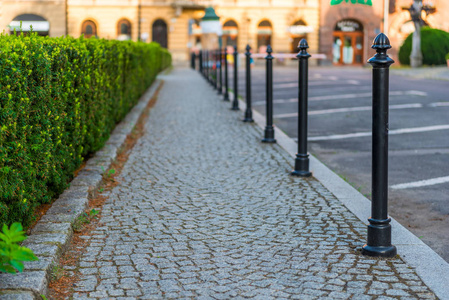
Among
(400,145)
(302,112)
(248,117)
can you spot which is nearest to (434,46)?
(248,117)

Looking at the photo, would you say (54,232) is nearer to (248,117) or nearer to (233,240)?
(233,240)

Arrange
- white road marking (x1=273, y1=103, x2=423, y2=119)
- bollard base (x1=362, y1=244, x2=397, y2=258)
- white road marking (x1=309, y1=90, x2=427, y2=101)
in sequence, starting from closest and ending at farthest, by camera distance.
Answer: bollard base (x1=362, y1=244, x2=397, y2=258)
white road marking (x1=273, y1=103, x2=423, y2=119)
white road marking (x1=309, y1=90, x2=427, y2=101)

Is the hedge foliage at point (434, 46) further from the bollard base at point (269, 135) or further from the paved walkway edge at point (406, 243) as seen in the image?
the paved walkway edge at point (406, 243)

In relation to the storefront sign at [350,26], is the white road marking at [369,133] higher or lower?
lower

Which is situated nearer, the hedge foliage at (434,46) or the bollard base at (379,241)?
the bollard base at (379,241)

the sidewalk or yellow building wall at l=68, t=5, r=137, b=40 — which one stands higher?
yellow building wall at l=68, t=5, r=137, b=40

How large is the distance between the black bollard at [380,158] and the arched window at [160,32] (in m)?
44.8

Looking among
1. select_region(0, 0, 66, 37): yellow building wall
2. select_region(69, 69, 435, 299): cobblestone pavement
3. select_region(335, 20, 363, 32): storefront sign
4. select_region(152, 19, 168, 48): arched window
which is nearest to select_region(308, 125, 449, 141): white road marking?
select_region(69, 69, 435, 299): cobblestone pavement

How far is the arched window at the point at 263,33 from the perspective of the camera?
48.4 m

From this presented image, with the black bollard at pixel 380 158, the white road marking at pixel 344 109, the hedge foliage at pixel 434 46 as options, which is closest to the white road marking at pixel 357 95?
the white road marking at pixel 344 109

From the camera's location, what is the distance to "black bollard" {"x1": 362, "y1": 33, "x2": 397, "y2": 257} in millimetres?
3885

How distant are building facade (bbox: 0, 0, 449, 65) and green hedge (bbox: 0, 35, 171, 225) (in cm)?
4071

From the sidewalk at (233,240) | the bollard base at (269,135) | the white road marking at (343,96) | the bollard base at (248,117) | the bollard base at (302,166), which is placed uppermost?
the white road marking at (343,96)

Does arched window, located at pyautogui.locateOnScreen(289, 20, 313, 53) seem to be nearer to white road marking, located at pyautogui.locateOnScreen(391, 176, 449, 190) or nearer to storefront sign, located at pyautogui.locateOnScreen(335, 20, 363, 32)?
storefront sign, located at pyautogui.locateOnScreen(335, 20, 363, 32)
